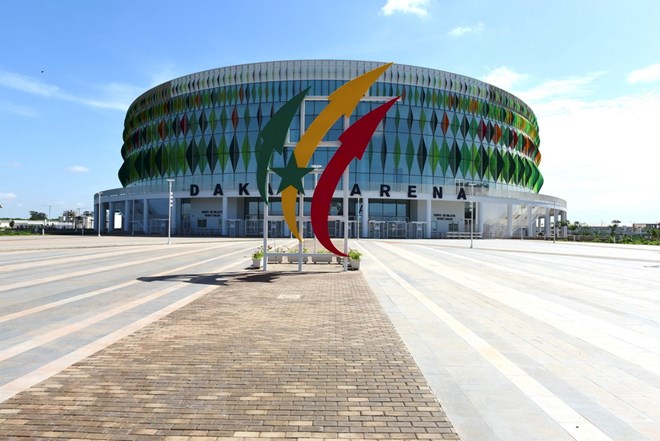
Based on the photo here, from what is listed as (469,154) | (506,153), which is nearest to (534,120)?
(506,153)

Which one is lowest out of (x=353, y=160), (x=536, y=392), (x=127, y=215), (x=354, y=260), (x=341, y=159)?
(x=536, y=392)

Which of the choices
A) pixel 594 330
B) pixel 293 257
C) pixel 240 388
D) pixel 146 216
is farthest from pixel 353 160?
pixel 240 388

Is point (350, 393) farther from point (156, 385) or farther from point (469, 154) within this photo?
point (469, 154)

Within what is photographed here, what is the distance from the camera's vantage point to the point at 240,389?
5.48 metres

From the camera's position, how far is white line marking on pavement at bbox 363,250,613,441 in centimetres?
451

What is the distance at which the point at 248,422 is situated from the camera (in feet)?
15.1

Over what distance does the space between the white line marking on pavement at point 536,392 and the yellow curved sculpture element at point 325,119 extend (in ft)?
32.0

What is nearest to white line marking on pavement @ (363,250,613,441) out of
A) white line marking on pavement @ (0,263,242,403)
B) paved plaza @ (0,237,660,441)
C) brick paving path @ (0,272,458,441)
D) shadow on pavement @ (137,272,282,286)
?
paved plaza @ (0,237,660,441)

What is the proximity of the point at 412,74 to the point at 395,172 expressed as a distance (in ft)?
51.4

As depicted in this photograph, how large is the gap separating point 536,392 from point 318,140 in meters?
13.9

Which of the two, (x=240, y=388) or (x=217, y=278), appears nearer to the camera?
(x=240, y=388)

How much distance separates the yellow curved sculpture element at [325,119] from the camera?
17.9 metres

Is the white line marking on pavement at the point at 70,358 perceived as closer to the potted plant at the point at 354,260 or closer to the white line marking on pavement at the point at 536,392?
the white line marking on pavement at the point at 536,392

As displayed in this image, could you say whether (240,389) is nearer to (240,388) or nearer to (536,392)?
(240,388)
